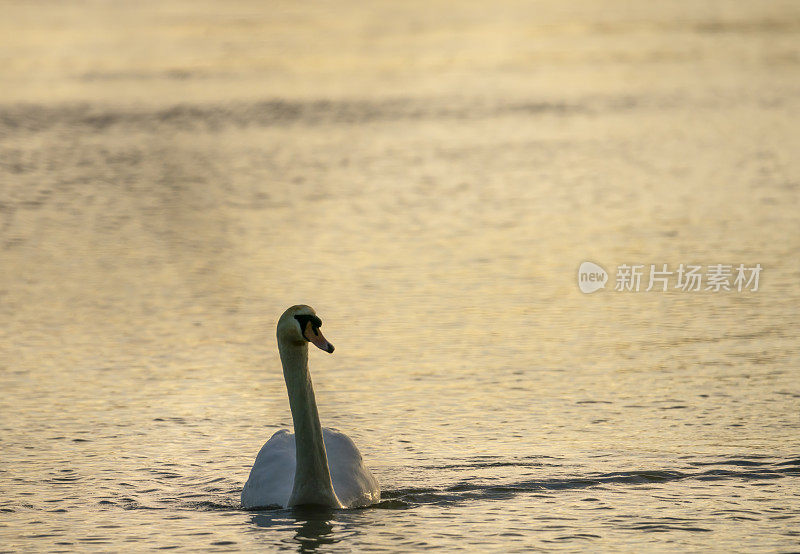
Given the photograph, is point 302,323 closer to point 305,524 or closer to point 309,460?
point 309,460

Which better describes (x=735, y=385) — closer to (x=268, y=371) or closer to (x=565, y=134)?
(x=268, y=371)

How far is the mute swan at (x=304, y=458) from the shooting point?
33.0ft

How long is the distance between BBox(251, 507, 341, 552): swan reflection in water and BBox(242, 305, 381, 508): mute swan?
6 centimetres

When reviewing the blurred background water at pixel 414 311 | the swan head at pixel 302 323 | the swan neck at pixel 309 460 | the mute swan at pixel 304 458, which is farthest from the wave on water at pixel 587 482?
the swan head at pixel 302 323

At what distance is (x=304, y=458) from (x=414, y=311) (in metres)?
6.15

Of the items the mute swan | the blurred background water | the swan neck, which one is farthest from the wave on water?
the swan neck

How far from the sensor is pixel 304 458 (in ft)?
33.0

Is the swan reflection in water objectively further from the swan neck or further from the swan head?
the swan head

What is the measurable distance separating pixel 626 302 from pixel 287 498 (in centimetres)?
712

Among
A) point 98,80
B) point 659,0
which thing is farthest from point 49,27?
point 659,0

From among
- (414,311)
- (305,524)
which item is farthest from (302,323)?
(414,311)

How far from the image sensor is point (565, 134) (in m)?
30.3

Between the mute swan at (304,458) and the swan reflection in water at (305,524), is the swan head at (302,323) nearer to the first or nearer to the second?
the mute swan at (304,458)

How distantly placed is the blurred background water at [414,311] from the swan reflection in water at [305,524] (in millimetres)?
25
